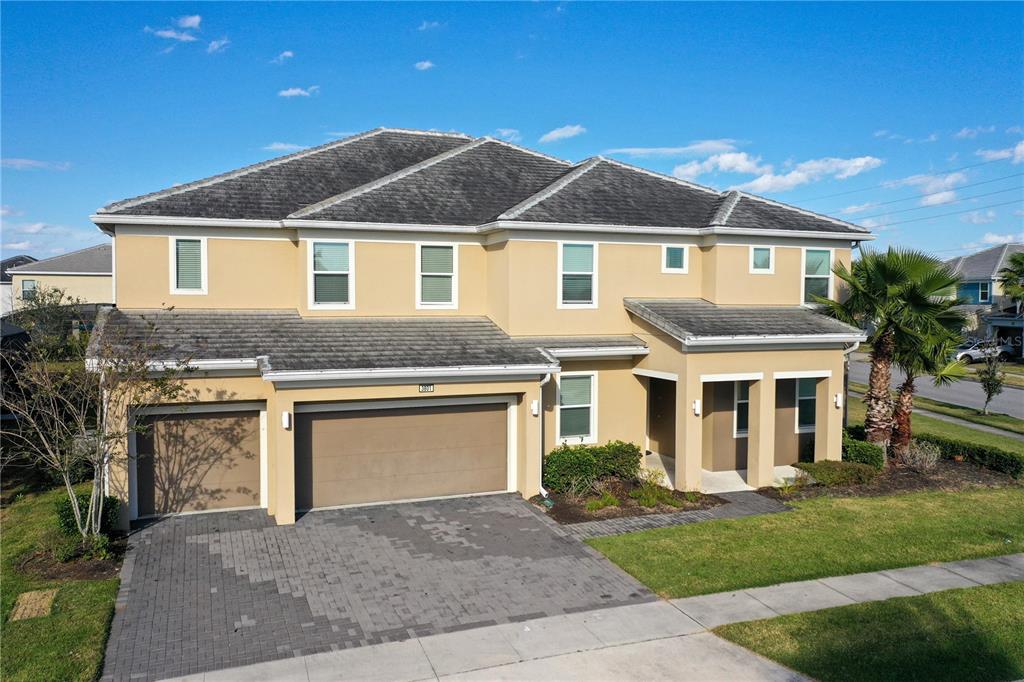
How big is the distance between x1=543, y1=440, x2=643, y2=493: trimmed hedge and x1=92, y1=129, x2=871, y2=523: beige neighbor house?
483 mm

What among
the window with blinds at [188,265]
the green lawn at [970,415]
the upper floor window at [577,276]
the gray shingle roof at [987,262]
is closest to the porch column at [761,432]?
the upper floor window at [577,276]

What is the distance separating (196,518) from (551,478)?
6966mm

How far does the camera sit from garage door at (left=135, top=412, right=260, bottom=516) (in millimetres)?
14398

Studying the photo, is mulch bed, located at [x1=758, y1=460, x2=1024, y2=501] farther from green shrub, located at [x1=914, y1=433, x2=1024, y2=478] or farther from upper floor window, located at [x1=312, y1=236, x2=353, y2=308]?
A: upper floor window, located at [x1=312, y1=236, x2=353, y2=308]

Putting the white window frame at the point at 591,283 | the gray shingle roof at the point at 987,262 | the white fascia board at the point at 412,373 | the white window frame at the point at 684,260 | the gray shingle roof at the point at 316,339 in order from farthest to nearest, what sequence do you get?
the gray shingle roof at the point at 987,262 < the white window frame at the point at 684,260 < the white window frame at the point at 591,283 < the gray shingle roof at the point at 316,339 < the white fascia board at the point at 412,373

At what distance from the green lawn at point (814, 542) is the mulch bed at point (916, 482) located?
481 mm

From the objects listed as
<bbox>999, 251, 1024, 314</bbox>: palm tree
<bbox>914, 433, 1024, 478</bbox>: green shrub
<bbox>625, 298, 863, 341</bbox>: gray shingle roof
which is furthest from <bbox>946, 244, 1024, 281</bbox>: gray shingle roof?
<bbox>625, 298, 863, 341</bbox>: gray shingle roof

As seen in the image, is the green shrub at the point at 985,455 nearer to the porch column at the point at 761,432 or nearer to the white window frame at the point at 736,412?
the white window frame at the point at 736,412

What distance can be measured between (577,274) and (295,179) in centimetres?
707

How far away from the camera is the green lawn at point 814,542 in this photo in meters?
11.9

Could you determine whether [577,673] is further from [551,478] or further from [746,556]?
[551,478]

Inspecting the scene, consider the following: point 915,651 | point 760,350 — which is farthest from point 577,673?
point 760,350

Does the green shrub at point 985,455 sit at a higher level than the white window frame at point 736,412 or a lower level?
lower

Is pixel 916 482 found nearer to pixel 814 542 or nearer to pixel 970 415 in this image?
pixel 814 542
